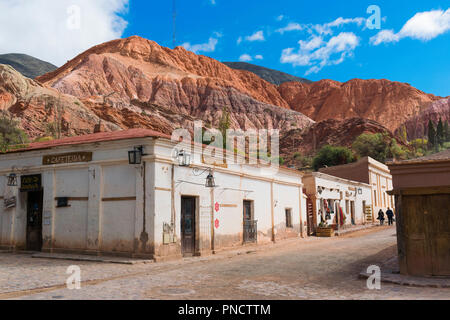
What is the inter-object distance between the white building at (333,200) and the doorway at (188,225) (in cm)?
1260

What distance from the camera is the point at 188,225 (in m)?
14.0

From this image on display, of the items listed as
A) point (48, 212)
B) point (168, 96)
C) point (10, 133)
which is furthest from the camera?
point (168, 96)

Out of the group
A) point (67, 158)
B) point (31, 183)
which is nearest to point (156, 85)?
point (31, 183)

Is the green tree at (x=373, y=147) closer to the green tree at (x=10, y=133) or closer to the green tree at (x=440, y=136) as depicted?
the green tree at (x=440, y=136)

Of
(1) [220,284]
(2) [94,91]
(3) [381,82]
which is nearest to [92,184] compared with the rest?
(1) [220,284]

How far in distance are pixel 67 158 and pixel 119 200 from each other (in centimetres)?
288

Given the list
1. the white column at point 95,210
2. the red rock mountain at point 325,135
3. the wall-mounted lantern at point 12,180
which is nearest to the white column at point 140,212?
the white column at point 95,210

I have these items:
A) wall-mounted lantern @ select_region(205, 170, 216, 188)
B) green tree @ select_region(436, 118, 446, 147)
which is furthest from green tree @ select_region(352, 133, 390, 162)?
wall-mounted lantern @ select_region(205, 170, 216, 188)

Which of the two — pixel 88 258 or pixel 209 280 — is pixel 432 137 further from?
pixel 209 280

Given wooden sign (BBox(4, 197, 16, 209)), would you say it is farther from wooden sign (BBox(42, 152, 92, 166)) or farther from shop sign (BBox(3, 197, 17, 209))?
wooden sign (BBox(42, 152, 92, 166))

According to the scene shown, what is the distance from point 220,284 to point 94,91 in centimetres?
7744
